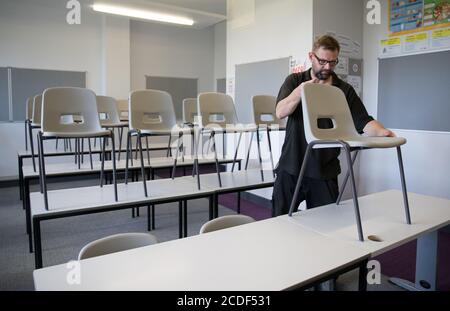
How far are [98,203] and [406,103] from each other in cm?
309

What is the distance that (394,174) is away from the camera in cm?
363

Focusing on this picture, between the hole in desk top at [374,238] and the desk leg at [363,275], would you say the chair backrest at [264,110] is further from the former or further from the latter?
the desk leg at [363,275]

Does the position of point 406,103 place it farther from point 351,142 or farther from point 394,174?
point 351,142

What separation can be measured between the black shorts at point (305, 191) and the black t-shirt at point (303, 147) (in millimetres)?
53

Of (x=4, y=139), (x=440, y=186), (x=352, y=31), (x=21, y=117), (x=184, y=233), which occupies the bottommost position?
(x=184, y=233)

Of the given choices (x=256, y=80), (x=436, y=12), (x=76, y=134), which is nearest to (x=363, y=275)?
(x=76, y=134)

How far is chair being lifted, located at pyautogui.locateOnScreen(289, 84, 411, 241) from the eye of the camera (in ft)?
4.56

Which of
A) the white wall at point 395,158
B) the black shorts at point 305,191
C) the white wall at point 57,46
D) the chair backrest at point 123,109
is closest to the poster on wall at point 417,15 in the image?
the white wall at point 395,158

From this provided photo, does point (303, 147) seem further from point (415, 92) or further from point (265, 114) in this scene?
point (415, 92)

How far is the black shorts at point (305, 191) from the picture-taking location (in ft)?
A: 6.33

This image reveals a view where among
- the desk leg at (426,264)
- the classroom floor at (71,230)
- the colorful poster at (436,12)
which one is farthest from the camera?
the colorful poster at (436,12)
